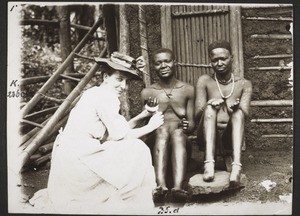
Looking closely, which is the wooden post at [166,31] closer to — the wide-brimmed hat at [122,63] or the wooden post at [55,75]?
the wide-brimmed hat at [122,63]

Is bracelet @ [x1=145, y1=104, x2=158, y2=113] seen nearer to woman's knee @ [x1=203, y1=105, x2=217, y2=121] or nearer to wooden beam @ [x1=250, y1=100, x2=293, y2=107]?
woman's knee @ [x1=203, y1=105, x2=217, y2=121]

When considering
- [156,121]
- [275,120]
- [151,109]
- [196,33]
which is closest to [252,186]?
[275,120]

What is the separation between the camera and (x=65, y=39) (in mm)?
5398

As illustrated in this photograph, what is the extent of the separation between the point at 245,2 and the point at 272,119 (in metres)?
1.20

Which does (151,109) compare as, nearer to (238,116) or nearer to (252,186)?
(238,116)

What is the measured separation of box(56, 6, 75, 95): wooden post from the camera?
17.6ft

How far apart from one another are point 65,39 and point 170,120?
135 centimetres

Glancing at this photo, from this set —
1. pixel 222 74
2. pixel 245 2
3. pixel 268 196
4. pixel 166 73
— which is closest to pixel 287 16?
pixel 245 2

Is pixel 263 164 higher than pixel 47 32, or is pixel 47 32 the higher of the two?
pixel 47 32

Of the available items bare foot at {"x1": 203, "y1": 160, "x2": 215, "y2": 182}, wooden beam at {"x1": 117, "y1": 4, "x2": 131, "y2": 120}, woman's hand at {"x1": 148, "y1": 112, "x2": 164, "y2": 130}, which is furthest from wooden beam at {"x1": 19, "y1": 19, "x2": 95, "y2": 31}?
bare foot at {"x1": 203, "y1": 160, "x2": 215, "y2": 182}

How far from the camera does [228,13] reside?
207 inches

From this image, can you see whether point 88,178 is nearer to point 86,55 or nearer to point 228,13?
point 86,55

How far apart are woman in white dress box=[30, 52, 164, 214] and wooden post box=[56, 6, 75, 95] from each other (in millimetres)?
282
